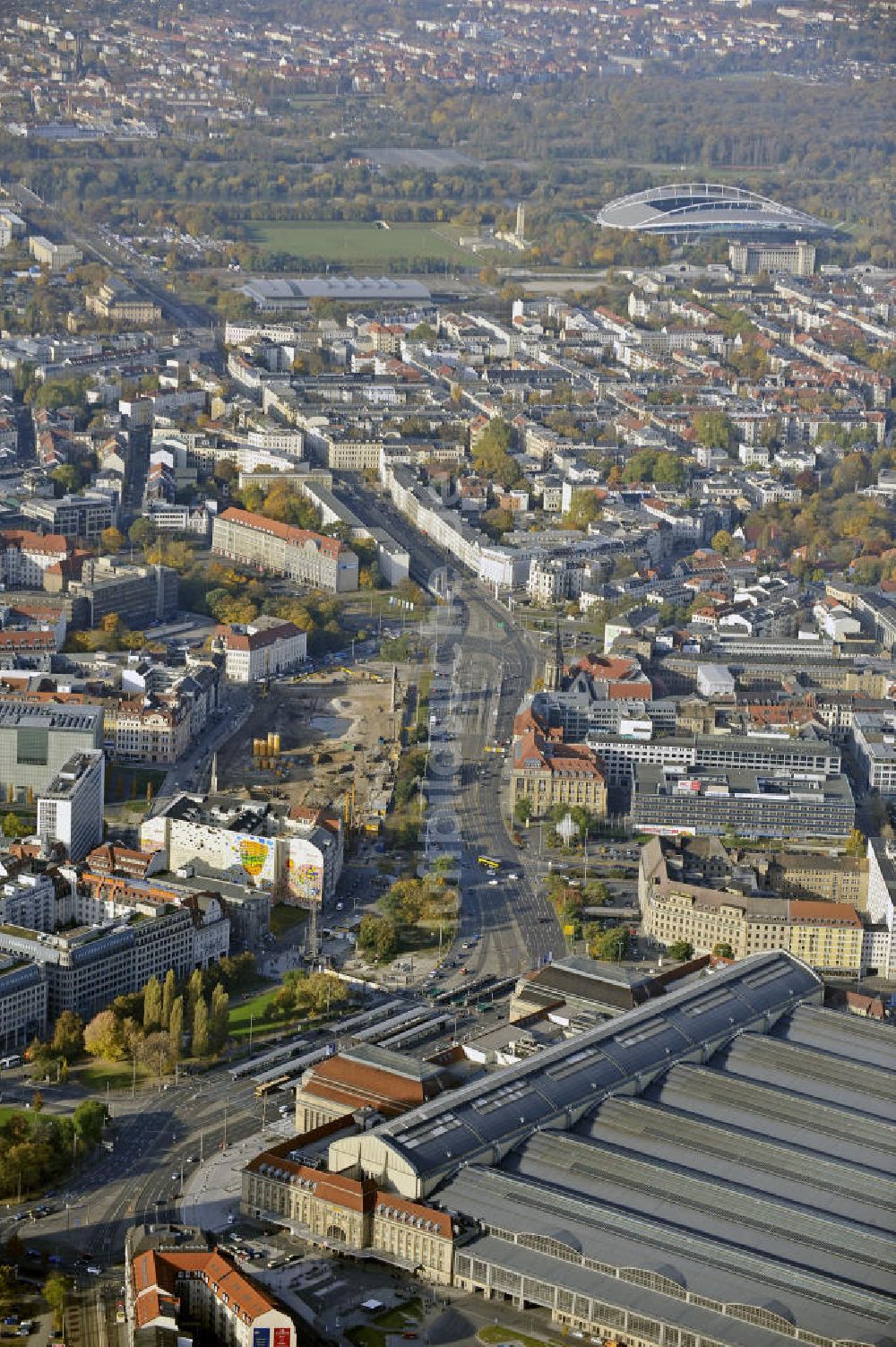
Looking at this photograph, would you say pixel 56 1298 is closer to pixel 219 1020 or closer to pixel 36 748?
pixel 219 1020

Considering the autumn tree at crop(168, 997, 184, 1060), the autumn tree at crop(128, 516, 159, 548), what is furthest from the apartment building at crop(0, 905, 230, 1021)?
the autumn tree at crop(128, 516, 159, 548)

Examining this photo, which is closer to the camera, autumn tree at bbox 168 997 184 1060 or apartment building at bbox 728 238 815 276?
autumn tree at bbox 168 997 184 1060

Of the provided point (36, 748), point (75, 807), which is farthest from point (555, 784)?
point (36, 748)

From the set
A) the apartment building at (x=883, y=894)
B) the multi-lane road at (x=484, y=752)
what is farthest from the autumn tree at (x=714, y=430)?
the apartment building at (x=883, y=894)

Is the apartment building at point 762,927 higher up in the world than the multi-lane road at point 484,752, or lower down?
higher up

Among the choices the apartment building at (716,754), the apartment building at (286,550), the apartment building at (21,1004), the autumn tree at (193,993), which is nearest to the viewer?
the apartment building at (21,1004)

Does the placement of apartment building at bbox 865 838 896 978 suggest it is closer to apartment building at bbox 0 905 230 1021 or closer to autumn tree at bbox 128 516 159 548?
apartment building at bbox 0 905 230 1021

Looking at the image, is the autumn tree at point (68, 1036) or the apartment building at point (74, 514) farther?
the apartment building at point (74, 514)

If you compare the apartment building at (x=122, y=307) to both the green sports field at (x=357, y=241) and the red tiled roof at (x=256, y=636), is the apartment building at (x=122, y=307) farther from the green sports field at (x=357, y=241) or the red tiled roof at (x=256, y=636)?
the red tiled roof at (x=256, y=636)
